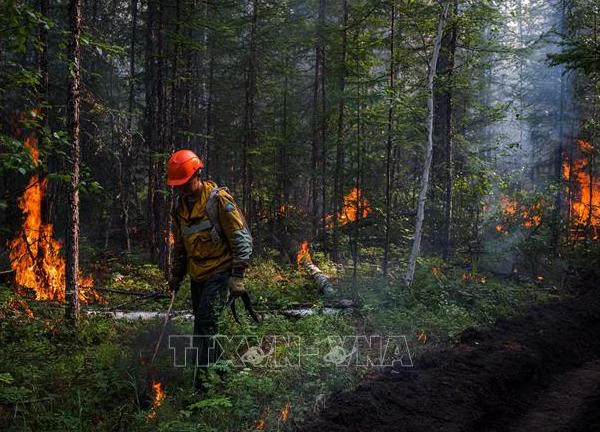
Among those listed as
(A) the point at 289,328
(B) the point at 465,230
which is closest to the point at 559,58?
(A) the point at 289,328

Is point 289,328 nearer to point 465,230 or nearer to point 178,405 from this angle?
point 178,405

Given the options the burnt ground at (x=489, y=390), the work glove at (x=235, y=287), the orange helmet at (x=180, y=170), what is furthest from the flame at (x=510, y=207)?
the orange helmet at (x=180, y=170)

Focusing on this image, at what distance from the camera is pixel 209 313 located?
5867mm

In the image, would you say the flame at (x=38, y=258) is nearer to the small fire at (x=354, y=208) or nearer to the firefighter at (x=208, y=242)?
the firefighter at (x=208, y=242)

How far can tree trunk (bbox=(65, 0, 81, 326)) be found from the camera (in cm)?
744

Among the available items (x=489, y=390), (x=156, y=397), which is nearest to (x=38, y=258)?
(x=156, y=397)

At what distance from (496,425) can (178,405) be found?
12.4 feet

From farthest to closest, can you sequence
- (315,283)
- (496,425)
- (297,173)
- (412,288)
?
(297,173)
(315,283)
(412,288)
(496,425)

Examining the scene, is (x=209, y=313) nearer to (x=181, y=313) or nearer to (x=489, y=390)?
(x=181, y=313)

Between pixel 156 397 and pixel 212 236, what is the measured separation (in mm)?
1953

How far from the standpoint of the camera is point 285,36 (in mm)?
17797

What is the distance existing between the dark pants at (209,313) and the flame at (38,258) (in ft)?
19.1

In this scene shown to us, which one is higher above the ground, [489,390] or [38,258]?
[38,258]

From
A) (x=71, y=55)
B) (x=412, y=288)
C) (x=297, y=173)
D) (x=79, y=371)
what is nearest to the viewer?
(x=79, y=371)
